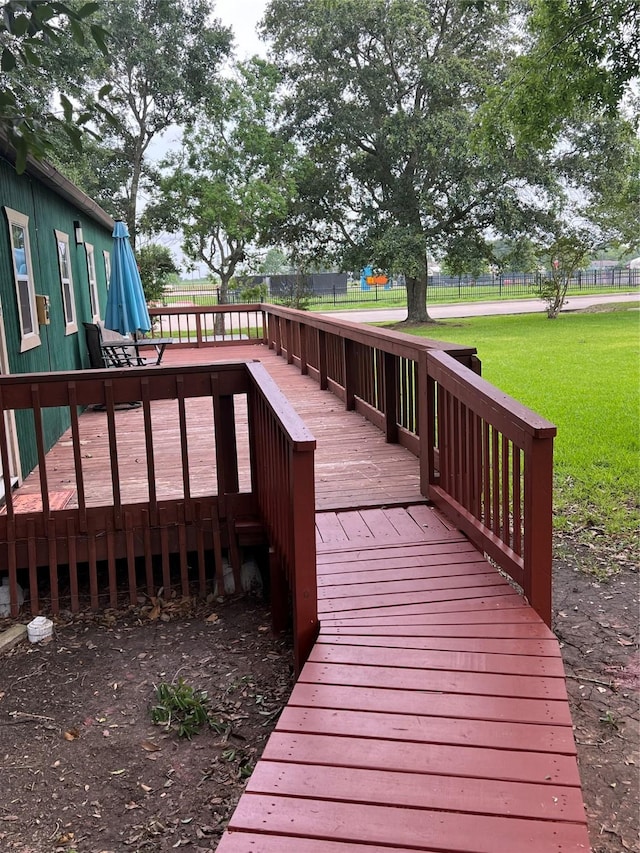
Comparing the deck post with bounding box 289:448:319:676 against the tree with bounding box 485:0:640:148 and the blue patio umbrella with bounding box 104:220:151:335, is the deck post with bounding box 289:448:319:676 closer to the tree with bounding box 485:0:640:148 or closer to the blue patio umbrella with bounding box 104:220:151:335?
the tree with bounding box 485:0:640:148

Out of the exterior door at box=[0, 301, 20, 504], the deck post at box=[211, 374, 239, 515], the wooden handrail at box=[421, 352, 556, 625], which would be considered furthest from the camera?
the exterior door at box=[0, 301, 20, 504]

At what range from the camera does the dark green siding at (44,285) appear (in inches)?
224

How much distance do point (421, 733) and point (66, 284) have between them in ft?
24.7

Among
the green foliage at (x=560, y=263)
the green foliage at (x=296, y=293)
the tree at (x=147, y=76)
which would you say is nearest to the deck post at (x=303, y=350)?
the tree at (x=147, y=76)

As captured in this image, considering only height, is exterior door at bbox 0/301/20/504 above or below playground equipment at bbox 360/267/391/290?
below

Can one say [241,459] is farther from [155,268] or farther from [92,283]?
[155,268]

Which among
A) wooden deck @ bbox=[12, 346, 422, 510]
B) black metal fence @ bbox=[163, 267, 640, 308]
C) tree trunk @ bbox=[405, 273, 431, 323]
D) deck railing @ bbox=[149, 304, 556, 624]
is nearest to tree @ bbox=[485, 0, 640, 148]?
deck railing @ bbox=[149, 304, 556, 624]

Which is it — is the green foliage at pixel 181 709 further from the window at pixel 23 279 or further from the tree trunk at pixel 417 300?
the tree trunk at pixel 417 300

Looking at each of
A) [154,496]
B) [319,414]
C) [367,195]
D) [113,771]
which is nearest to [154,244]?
[367,195]

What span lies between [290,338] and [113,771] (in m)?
9.08

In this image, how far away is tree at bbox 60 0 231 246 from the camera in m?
22.8

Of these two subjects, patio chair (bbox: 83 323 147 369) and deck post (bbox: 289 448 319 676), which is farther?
patio chair (bbox: 83 323 147 369)

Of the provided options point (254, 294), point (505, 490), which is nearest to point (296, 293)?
point (254, 294)

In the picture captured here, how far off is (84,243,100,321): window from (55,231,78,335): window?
1.71 meters
